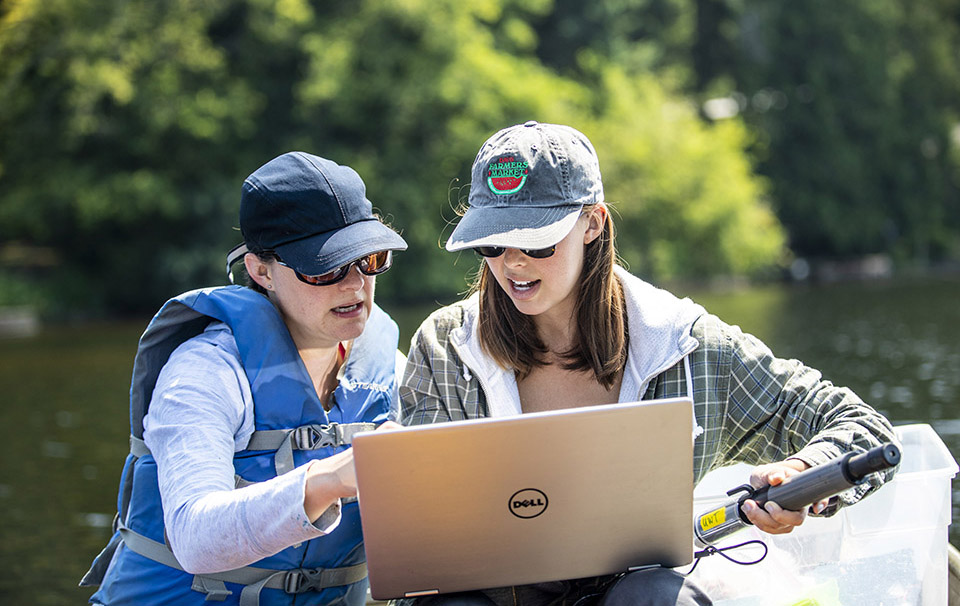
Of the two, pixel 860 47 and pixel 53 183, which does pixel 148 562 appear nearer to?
pixel 53 183

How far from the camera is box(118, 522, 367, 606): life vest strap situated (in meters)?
2.47

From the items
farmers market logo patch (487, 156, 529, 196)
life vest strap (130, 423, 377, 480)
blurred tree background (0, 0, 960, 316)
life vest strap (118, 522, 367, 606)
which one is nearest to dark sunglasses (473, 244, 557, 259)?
farmers market logo patch (487, 156, 529, 196)

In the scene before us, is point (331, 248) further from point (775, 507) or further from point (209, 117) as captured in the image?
point (209, 117)

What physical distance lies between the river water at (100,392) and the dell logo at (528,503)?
4263 millimetres

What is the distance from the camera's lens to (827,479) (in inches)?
83.0

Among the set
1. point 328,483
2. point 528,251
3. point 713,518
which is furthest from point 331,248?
point 713,518

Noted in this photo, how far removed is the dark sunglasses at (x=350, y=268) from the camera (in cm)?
255

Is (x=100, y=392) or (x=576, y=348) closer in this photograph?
(x=576, y=348)

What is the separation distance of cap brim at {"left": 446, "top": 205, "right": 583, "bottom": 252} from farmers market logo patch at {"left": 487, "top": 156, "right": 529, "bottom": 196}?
4 centimetres

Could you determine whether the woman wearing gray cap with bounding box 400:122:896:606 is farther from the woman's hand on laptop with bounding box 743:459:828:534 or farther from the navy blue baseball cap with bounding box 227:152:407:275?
the navy blue baseball cap with bounding box 227:152:407:275

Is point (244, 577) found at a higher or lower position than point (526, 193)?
lower

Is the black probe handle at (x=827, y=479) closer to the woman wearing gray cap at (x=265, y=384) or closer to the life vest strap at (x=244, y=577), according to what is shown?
the woman wearing gray cap at (x=265, y=384)

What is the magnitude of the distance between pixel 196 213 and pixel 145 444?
2338 centimetres

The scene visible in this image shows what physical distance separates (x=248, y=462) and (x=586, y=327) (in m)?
0.83
